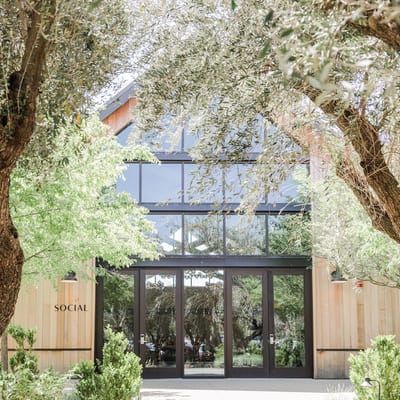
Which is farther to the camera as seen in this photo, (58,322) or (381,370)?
(58,322)

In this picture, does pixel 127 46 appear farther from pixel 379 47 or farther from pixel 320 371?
pixel 320 371

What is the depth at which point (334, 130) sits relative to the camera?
265 inches

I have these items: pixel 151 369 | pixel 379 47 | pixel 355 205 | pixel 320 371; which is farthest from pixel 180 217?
pixel 379 47

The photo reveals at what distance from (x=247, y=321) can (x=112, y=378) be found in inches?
339

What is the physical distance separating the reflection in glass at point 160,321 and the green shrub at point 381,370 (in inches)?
295

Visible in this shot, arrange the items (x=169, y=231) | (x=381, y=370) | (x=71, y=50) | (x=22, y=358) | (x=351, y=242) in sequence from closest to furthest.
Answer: (x=71, y=50)
(x=381, y=370)
(x=22, y=358)
(x=351, y=242)
(x=169, y=231)

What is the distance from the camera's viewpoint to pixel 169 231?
17297 mm

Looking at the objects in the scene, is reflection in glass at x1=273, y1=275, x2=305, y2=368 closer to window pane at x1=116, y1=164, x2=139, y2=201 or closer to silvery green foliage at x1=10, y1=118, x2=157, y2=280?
window pane at x1=116, y1=164, x2=139, y2=201

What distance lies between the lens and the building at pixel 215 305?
16.9m

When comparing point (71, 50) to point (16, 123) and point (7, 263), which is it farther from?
point (7, 263)

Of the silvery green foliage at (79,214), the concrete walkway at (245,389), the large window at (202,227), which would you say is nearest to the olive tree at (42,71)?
the silvery green foliage at (79,214)

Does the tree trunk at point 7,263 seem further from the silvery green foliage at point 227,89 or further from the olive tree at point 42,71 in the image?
the silvery green foliage at point 227,89

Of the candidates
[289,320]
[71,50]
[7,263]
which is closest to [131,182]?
[289,320]

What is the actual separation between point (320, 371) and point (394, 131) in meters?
12.1
